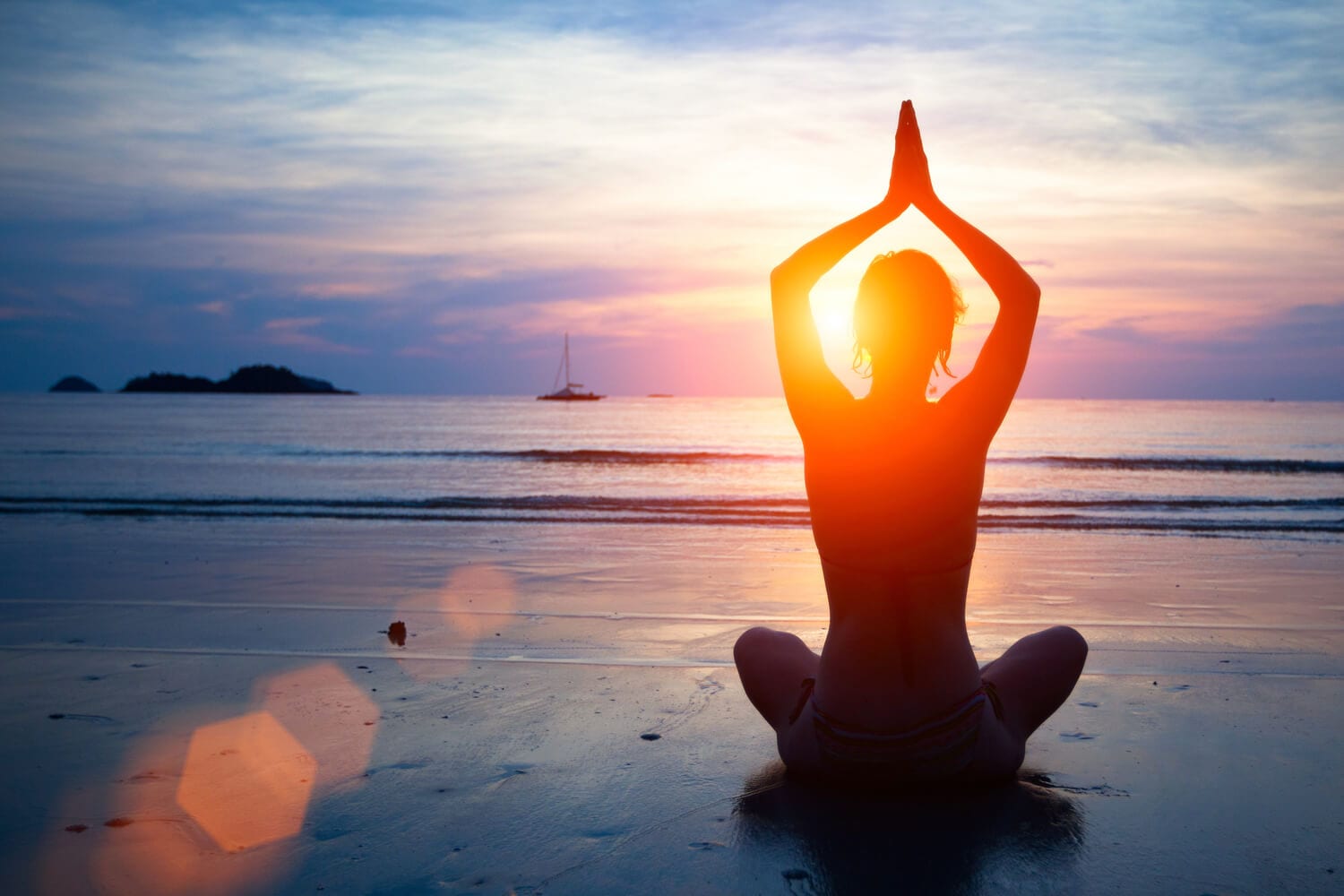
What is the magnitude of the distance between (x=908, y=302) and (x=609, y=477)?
19.5 m

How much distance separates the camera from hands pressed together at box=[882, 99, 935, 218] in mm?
2848

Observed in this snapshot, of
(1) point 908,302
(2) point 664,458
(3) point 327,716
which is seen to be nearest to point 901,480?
(1) point 908,302

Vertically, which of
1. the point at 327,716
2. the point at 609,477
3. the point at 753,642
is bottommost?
the point at 609,477

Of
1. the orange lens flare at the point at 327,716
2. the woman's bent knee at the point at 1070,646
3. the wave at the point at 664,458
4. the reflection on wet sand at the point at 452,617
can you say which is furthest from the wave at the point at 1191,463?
the orange lens flare at the point at 327,716

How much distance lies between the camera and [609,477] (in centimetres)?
2208

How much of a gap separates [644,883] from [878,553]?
3.78 ft

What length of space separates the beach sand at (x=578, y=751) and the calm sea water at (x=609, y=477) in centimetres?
646

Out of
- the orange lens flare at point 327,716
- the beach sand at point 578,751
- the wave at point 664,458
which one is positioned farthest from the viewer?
the wave at point 664,458

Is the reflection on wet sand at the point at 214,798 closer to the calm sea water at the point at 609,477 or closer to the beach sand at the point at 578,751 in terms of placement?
the beach sand at the point at 578,751

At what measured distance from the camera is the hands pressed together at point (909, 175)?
2848 millimetres

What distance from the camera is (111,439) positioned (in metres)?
34.8

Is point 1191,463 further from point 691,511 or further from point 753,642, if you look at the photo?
point 753,642

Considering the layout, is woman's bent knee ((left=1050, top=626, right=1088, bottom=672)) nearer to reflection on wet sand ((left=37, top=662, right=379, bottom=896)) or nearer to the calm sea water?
reflection on wet sand ((left=37, top=662, right=379, bottom=896))

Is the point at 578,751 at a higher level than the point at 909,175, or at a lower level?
lower
